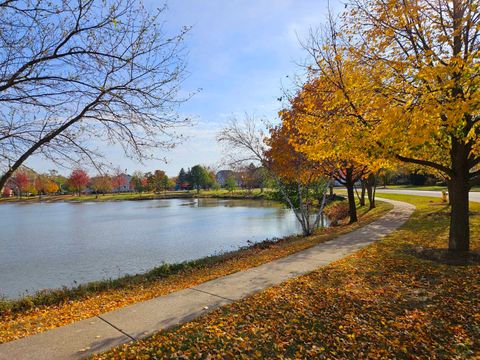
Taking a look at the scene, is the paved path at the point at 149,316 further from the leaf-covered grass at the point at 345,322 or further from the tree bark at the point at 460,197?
the tree bark at the point at 460,197

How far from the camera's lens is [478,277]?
260 inches

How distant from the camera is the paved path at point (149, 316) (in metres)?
4.21

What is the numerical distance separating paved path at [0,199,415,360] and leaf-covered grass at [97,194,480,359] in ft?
1.02

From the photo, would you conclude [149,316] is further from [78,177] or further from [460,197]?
[78,177]

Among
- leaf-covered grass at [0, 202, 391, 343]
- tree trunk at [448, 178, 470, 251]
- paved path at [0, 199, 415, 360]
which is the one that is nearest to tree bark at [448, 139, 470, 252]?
tree trunk at [448, 178, 470, 251]

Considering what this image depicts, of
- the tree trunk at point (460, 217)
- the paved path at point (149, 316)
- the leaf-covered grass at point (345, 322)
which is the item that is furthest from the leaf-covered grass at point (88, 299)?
the tree trunk at point (460, 217)

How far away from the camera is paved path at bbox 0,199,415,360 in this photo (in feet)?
13.8

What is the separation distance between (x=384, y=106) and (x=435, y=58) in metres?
1.29

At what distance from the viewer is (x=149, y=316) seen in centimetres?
524

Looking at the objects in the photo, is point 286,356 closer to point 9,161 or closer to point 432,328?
point 432,328

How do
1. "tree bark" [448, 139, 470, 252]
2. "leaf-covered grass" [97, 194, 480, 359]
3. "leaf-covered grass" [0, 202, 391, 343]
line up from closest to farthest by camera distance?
"leaf-covered grass" [97, 194, 480, 359], "leaf-covered grass" [0, 202, 391, 343], "tree bark" [448, 139, 470, 252]

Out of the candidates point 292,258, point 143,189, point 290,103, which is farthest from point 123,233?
point 143,189

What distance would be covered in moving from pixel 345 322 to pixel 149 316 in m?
3.01

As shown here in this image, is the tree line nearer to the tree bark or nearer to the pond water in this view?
the tree bark
